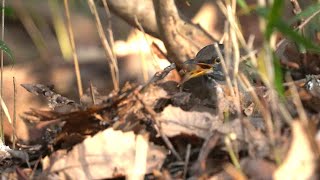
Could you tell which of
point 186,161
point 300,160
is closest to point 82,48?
point 186,161

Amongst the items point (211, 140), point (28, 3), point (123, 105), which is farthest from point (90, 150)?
point (28, 3)

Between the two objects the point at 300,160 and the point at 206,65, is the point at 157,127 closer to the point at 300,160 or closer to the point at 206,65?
the point at 300,160

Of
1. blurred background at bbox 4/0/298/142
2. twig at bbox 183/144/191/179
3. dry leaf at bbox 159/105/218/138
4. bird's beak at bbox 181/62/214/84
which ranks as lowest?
twig at bbox 183/144/191/179

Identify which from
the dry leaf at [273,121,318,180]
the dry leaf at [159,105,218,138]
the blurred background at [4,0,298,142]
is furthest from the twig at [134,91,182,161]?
the blurred background at [4,0,298,142]

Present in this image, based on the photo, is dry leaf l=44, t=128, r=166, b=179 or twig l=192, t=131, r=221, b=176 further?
dry leaf l=44, t=128, r=166, b=179

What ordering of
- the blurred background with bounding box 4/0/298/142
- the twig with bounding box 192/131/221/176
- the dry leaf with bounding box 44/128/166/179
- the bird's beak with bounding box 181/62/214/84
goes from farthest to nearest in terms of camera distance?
the blurred background with bounding box 4/0/298/142 < the bird's beak with bounding box 181/62/214/84 < the dry leaf with bounding box 44/128/166/179 < the twig with bounding box 192/131/221/176

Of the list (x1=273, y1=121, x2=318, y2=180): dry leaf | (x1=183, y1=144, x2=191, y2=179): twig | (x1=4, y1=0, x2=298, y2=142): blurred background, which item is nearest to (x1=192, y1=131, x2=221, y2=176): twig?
(x1=183, y1=144, x2=191, y2=179): twig

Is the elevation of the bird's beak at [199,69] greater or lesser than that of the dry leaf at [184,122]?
greater

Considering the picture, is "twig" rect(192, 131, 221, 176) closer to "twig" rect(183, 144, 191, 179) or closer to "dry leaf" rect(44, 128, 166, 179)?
"twig" rect(183, 144, 191, 179)

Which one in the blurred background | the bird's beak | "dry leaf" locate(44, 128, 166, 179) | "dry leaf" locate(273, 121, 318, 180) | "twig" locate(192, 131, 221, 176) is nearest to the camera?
"dry leaf" locate(273, 121, 318, 180)

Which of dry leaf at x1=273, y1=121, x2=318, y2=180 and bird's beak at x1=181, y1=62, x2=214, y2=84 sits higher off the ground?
bird's beak at x1=181, y1=62, x2=214, y2=84

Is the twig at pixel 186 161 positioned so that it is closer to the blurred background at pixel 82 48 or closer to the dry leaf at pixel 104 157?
the dry leaf at pixel 104 157

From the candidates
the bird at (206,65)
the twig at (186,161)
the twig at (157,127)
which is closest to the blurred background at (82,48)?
the bird at (206,65)
